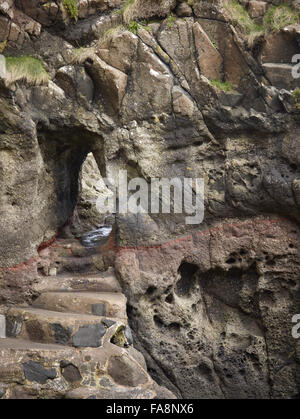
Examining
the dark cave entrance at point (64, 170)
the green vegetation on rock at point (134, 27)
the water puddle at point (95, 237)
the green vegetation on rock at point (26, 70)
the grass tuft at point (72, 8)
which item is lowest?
the water puddle at point (95, 237)

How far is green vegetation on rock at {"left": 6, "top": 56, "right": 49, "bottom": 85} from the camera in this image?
7.75 metres

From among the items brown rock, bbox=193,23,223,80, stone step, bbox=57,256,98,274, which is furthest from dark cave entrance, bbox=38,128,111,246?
brown rock, bbox=193,23,223,80

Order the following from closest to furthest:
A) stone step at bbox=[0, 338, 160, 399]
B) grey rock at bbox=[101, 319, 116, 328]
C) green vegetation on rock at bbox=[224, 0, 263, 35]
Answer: stone step at bbox=[0, 338, 160, 399] < grey rock at bbox=[101, 319, 116, 328] < green vegetation on rock at bbox=[224, 0, 263, 35]

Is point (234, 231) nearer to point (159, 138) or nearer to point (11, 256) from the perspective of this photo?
point (159, 138)

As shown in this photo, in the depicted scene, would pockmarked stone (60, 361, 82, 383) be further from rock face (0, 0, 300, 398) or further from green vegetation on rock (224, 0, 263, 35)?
green vegetation on rock (224, 0, 263, 35)

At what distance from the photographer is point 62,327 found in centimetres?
636

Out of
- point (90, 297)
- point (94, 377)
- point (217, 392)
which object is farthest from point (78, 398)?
point (217, 392)

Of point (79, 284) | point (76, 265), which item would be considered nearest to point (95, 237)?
point (76, 265)

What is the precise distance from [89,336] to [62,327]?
39 cm

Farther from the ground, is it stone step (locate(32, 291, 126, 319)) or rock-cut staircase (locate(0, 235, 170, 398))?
stone step (locate(32, 291, 126, 319))

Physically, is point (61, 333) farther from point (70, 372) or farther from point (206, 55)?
point (206, 55)

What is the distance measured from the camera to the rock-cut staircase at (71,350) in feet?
18.7

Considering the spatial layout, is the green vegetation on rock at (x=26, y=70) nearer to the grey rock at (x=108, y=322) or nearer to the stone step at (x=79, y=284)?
the stone step at (x=79, y=284)

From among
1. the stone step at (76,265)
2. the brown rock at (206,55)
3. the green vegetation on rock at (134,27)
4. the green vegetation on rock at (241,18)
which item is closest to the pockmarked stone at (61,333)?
the stone step at (76,265)
